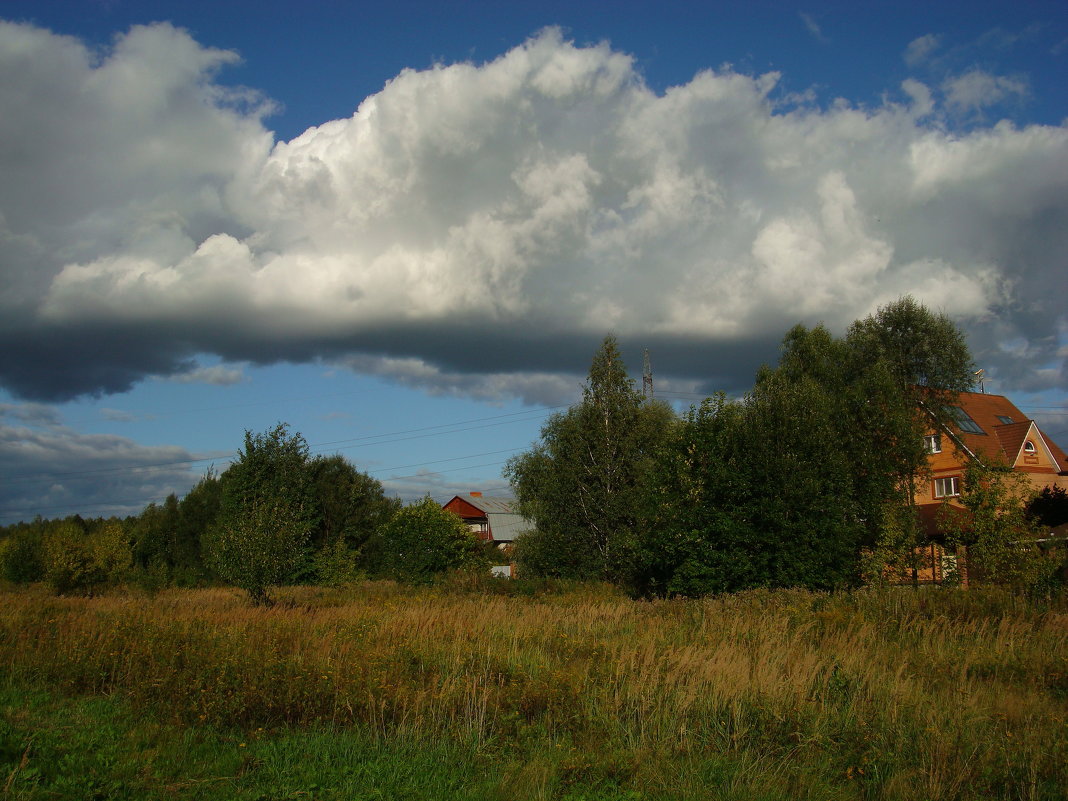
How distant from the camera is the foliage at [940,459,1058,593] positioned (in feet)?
62.6

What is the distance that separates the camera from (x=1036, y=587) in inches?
678

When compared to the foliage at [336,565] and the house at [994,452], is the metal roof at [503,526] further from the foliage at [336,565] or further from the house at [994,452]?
the house at [994,452]

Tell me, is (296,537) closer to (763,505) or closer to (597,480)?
(597,480)

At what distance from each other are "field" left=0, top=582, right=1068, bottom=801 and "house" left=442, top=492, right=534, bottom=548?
2518 inches

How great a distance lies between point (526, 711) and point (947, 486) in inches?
1776

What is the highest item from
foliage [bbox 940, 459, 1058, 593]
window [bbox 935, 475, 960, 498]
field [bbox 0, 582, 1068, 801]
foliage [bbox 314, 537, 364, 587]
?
window [bbox 935, 475, 960, 498]

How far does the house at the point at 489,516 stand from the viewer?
76875mm

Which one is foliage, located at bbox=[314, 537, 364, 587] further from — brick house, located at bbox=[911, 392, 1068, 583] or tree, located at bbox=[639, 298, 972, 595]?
brick house, located at bbox=[911, 392, 1068, 583]

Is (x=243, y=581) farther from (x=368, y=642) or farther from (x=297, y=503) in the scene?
(x=297, y=503)

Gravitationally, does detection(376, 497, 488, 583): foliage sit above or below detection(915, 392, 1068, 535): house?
below

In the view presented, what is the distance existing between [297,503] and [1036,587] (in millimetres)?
36200

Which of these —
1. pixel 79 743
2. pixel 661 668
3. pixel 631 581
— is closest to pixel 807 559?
pixel 631 581

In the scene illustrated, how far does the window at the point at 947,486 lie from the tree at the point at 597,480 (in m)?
20.1

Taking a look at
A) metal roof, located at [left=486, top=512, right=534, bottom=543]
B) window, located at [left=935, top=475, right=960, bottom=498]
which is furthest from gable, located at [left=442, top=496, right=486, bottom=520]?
window, located at [left=935, top=475, right=960, bottom=498]
